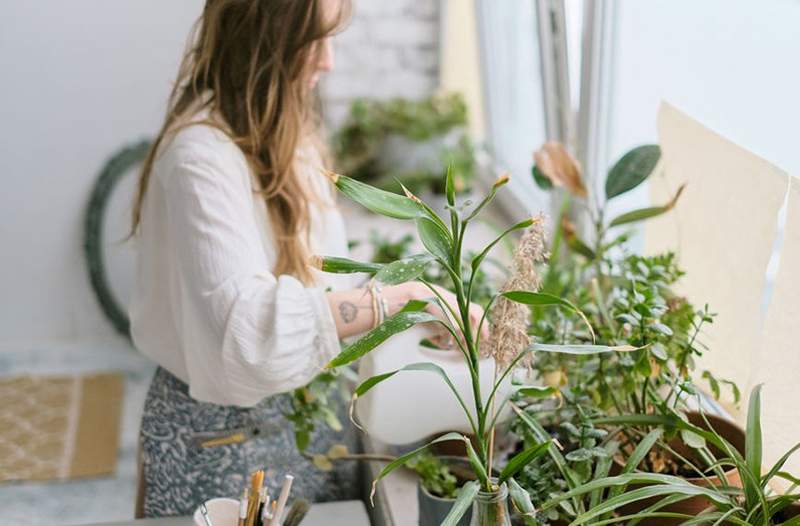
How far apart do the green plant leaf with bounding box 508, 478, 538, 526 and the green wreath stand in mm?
2465

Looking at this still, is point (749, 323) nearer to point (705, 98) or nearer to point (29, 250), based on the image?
point (705, 98)

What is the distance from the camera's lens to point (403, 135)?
2.72 metres

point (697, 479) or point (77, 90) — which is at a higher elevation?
point (77, 90)

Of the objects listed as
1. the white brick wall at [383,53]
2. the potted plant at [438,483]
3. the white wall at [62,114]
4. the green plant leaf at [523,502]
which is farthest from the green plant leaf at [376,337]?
the white wall at [62,114]

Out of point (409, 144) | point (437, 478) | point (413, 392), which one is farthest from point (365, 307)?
point (409, 144)

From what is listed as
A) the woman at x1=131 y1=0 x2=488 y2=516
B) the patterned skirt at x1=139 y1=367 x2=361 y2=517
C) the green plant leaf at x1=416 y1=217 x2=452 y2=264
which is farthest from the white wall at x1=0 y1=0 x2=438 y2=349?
the green plant leaf at x1=416 y1=217 x2=452 y2=264

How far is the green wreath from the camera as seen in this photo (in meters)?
3.18

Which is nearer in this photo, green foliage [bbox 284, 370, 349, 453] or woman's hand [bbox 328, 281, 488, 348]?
woman's hand [bbox 328, 281, 488, 348]

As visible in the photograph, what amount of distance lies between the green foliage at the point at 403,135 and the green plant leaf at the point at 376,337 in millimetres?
1628

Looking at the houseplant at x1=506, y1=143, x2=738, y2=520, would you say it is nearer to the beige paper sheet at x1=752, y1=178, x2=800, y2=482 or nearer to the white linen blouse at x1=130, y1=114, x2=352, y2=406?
the beige paper sheet at x1=752, y1=178, x2=800, y2=482

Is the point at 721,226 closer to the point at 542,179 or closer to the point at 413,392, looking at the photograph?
the point at 542,179

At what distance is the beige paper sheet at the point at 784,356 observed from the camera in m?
1.09

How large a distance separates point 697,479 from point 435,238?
1.39 feet

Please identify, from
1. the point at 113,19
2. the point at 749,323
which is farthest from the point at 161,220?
the point at 113,19
